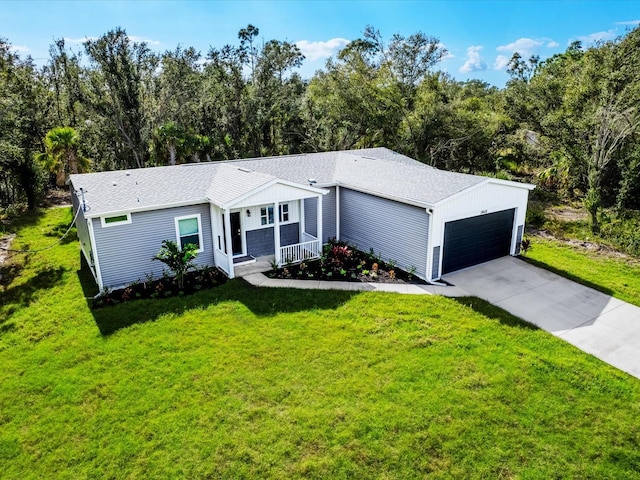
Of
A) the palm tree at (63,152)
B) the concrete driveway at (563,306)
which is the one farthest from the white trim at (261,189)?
the palm tree at (63,152)

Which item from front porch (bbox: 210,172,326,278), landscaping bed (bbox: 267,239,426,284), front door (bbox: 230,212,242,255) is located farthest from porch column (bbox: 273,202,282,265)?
front door (bbox: 230,212,242,255)

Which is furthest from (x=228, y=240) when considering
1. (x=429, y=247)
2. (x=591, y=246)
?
(x=591, y=246)

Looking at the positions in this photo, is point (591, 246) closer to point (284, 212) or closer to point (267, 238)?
point (284, 212)

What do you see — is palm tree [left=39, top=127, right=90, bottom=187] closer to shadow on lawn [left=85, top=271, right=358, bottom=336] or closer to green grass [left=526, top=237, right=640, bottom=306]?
shadow on lawn [left=85, top=271, right=358, bottom=336]

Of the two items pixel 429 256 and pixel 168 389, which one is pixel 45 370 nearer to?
pixel 168 389

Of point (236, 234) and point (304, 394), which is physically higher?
point (236, 234)
